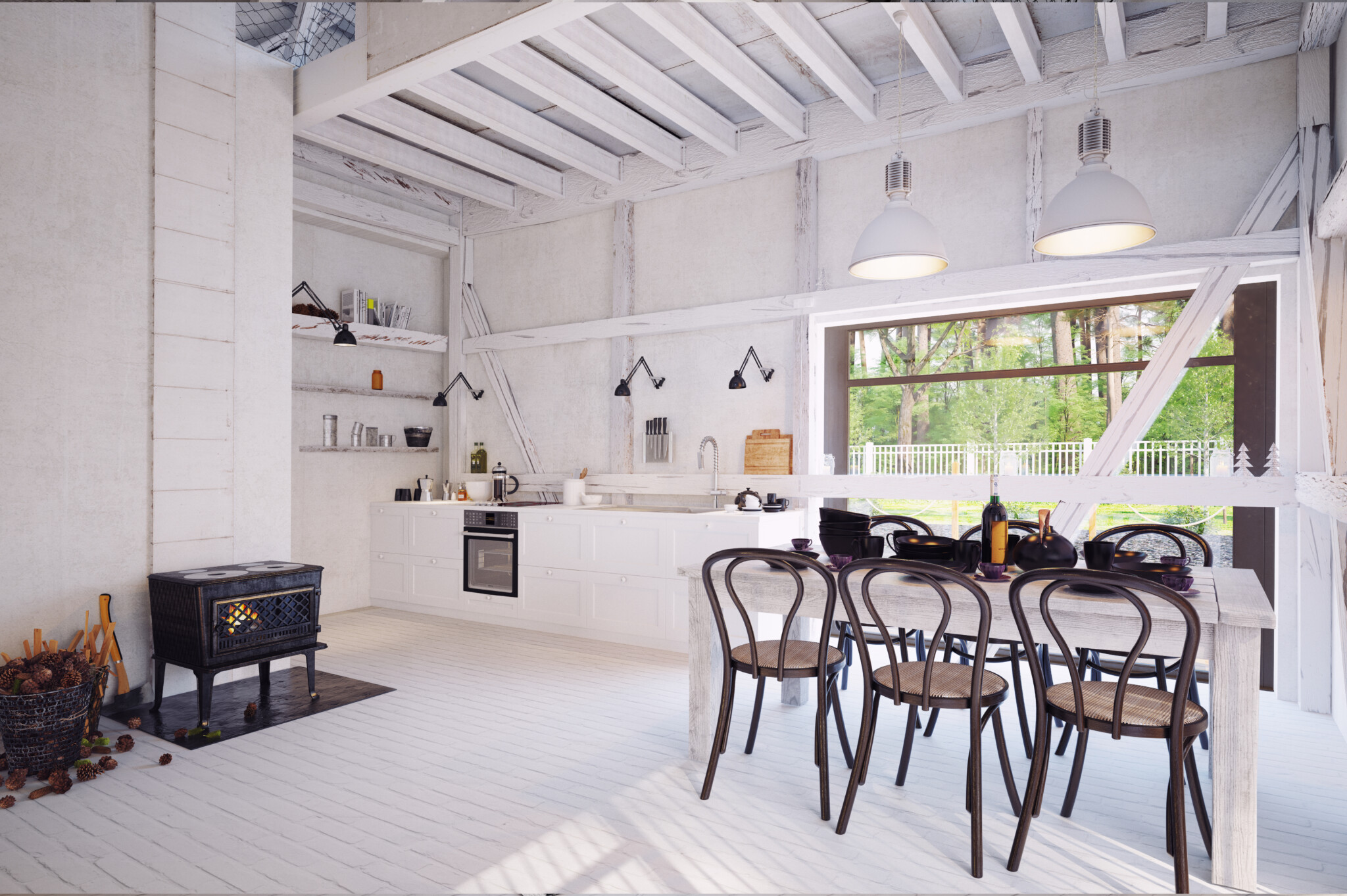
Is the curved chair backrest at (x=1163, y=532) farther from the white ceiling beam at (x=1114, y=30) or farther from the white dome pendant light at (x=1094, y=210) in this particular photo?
the white ceiling beam at (x=1114, y=30)

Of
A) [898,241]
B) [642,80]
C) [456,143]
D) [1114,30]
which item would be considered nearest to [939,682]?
[898,241]

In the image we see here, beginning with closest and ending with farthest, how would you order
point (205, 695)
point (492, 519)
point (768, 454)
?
point (205, 695), point (768, 454), point (492, 519)

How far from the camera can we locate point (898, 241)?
9.80ft

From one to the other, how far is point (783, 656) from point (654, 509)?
295 centimetres

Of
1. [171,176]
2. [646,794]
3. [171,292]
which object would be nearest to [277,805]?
[646,794]

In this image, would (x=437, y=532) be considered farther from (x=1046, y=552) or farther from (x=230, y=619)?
(x=1046, y=552)

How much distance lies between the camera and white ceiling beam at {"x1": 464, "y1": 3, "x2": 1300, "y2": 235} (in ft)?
13.4

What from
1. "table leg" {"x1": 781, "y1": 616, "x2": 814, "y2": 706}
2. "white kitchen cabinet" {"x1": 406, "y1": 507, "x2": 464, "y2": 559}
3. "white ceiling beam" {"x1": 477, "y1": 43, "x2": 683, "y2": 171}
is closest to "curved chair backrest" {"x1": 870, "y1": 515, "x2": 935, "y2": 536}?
"table leg" {"x1": 781, "y1": 616, "x2": 814, "y2": 706}

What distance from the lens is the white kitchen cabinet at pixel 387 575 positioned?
6.45m

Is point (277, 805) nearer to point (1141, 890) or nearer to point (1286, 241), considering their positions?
point (1141, 890)

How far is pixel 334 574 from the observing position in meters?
6.36

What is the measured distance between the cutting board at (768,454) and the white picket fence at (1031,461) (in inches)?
20.0

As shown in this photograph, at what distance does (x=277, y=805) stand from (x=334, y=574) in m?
3.77

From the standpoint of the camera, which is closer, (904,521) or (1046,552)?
(1046,552)
